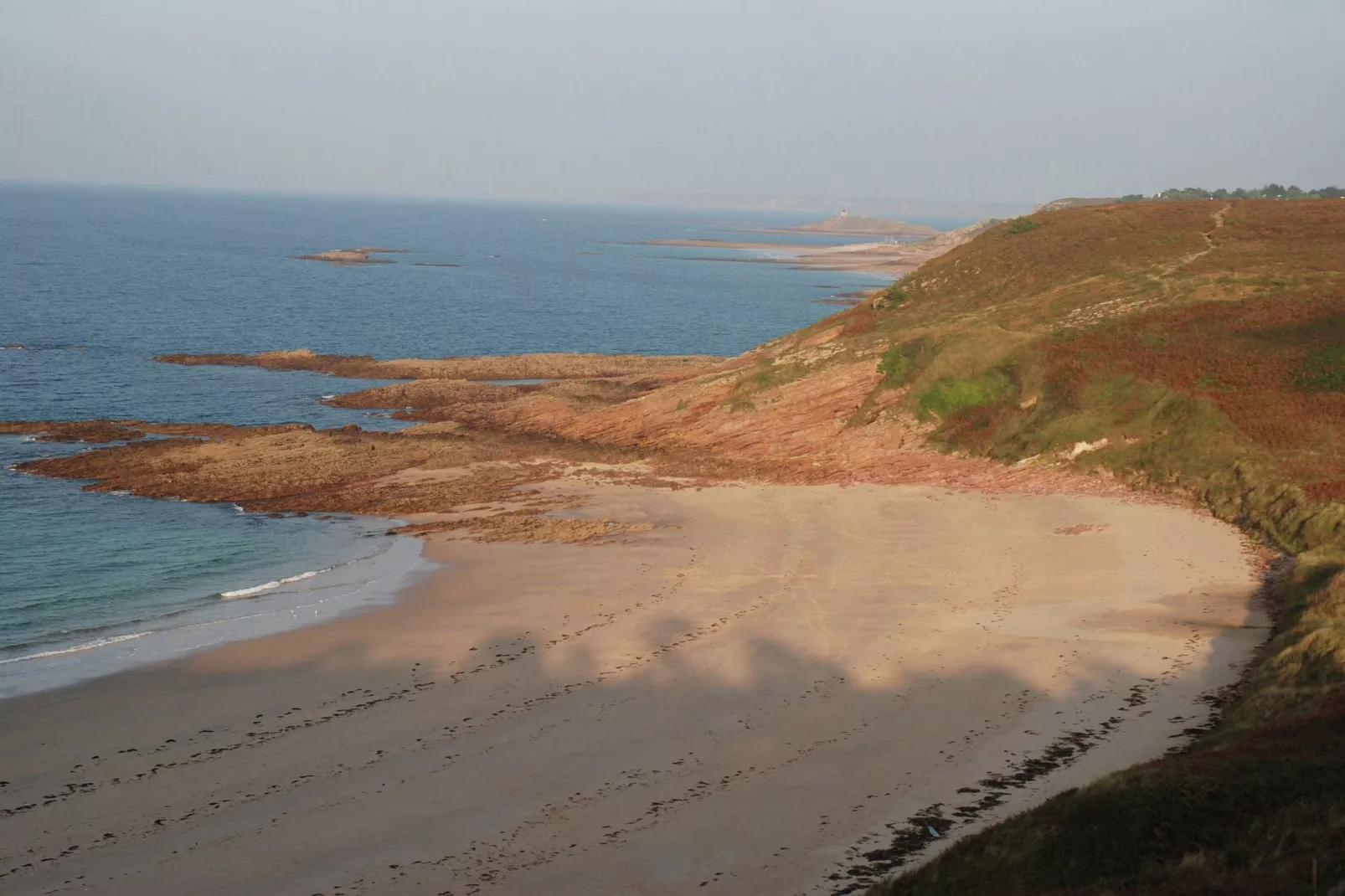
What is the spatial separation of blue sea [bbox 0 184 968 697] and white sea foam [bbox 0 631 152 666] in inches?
2.5

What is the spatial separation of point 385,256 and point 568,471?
146m

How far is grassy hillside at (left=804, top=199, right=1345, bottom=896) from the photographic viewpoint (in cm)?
1155

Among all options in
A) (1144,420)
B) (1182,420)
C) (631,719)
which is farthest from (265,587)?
(1182,420)

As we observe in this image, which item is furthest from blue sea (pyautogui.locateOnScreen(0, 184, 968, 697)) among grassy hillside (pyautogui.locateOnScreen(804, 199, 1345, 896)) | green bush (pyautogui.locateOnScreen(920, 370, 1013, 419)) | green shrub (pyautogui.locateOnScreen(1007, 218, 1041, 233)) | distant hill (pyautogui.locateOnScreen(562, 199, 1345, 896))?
green shrub (pyautogui.locateOnScreen(1007, 218, 1041, 233))

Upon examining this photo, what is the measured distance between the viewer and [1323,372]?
3500 cm

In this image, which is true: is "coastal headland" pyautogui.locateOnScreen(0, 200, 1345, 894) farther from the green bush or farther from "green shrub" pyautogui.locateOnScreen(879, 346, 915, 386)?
"green shrub" pyautogui.locateOnScreen(879, 346, 915, 386)

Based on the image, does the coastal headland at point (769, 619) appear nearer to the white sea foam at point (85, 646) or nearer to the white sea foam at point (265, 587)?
the white sea foam at point (85, 646)

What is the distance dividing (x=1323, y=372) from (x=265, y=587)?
101 feet

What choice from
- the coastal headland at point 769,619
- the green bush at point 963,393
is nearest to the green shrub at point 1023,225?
the coastal headland at point 769,619

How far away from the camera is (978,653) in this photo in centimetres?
2141

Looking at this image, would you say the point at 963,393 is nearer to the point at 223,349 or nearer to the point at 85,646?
the point at 85,646

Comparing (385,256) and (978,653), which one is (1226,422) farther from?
(385,256)

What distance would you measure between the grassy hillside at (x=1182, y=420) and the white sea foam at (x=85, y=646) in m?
18.7

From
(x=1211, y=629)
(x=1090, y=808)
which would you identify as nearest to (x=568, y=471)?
(x=1211, y=629)
